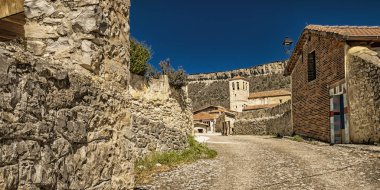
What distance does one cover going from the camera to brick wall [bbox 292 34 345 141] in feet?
53.9

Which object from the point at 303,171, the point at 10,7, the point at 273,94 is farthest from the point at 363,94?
the point at 273,94

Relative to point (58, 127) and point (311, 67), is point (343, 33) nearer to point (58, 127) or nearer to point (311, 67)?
point (311, 67)

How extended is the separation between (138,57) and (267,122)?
19327 millimetres

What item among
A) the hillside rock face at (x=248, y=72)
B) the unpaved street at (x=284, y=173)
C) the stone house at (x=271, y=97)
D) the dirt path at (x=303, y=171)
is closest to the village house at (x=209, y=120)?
the stone house at (x=271, y=97)

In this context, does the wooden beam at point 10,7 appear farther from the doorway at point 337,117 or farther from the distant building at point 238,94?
the distant building at point 238,94

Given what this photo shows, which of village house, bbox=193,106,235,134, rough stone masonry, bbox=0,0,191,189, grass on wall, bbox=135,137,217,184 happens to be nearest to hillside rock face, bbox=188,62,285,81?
village house, bbox=193,106,235,134

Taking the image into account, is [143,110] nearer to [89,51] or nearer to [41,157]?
[89,51]

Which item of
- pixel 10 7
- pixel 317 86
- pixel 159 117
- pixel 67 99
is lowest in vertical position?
pixel 159 117

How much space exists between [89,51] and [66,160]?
1.34m

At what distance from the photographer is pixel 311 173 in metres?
8.70

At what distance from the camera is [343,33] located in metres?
15.5

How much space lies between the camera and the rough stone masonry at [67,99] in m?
2.55

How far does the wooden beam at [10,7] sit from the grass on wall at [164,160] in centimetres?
547

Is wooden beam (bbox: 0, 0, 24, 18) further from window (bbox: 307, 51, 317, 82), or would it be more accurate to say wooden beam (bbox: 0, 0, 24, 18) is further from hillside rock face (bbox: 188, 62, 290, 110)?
hillside rock face (bbox: 188, 62, 290, 110)
